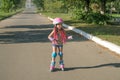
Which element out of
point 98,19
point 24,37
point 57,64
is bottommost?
point 98,19

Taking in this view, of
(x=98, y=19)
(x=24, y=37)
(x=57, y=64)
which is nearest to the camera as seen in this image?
(x=57, y=64)

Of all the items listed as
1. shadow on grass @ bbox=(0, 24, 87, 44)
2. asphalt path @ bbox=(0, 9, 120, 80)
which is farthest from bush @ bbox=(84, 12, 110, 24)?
asphalt path @ bbox=(0, 9, 120, 80)

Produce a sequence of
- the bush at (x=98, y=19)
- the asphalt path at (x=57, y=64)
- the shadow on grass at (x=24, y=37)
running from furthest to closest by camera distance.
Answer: the bush at (x=98, y=19), the shadow on grass at (x=24, y=37), the asphalt path at (x=57, y=64)

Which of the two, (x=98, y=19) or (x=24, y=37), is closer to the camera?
(x=24, y=37)

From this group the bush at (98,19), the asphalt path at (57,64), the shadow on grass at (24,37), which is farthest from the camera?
the bush at (98,19)

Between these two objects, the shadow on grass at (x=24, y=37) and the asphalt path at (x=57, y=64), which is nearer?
the asphalt path at (x=57, y=64)

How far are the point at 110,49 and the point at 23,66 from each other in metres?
4.87

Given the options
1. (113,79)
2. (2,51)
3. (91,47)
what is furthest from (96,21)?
(113,79)

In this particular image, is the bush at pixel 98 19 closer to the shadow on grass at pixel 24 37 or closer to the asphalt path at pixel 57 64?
the shadow on grass at pixel 24 37

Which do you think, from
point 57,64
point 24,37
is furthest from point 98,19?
point 57,64

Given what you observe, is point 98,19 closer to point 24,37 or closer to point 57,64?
point 24,37

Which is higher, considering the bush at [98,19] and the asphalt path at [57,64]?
the asphalt path at [57,64]

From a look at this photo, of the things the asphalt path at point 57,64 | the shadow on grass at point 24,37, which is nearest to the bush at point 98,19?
the shadow on grass at point 24,37

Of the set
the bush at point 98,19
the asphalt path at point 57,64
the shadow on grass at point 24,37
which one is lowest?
the bush at point 98,19
